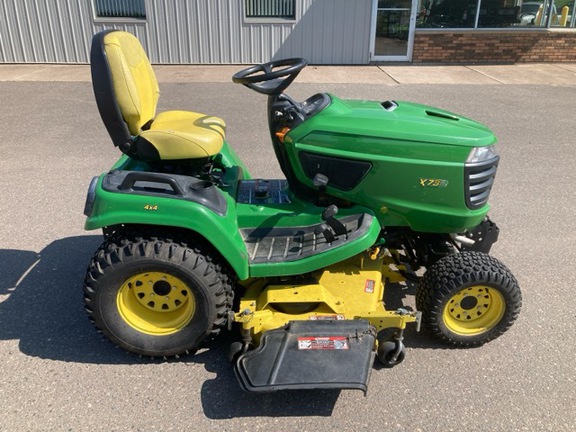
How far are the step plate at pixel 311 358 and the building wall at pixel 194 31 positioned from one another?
9456 mm

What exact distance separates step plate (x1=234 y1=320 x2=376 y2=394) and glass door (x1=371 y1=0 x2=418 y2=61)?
9.92 meters

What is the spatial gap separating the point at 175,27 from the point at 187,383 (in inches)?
380

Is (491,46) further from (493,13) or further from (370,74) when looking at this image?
(370,74)

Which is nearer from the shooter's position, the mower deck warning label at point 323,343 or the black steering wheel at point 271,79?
the mower deck warning label at point 323,343

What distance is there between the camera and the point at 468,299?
107 inches

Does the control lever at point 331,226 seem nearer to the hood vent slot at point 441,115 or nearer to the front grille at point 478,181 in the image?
the front grille at point 478,181

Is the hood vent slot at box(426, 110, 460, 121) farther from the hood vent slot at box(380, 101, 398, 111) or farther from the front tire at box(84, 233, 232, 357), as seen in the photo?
the front tire at box(84, 233, 232, 357)

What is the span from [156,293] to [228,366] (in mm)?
526

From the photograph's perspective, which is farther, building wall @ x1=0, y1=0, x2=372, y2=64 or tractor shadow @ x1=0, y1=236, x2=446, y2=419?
building wall @ x1=0, y1=0, x2=372, y2=64

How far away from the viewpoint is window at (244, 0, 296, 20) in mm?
10875

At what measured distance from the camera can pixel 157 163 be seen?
2.95 metres

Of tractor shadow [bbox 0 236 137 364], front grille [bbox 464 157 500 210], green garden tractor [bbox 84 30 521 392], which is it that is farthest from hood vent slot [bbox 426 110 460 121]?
tractor shadow [bbox 0 236 137 364]

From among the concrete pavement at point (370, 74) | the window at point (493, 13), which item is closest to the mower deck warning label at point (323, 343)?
the concrete pavement at point (370, 74)

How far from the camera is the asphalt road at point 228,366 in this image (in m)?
2.33
